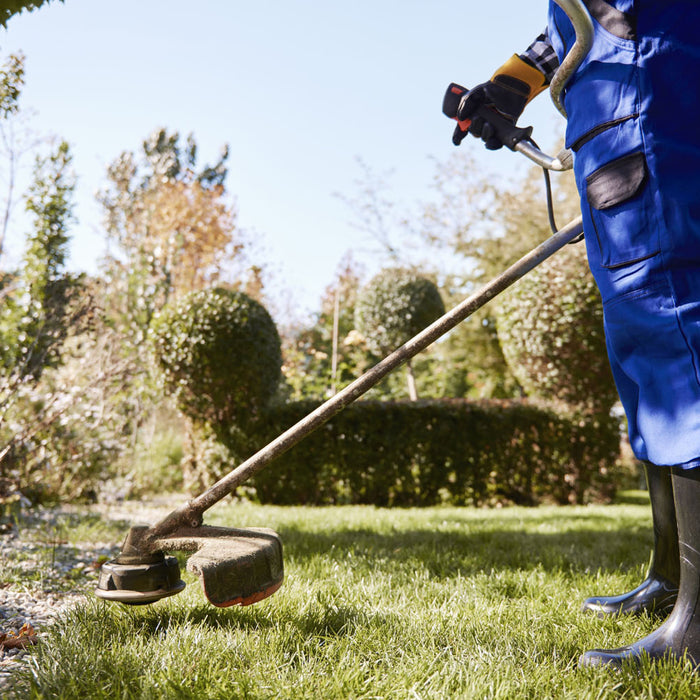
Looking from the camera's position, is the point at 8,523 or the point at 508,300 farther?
the point at 508,300

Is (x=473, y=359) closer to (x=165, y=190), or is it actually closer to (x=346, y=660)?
(x=165, y=190)

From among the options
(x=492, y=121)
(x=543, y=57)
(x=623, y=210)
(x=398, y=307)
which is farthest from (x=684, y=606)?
(x=398, y=307)

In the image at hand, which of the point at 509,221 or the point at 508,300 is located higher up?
the point at 509,221

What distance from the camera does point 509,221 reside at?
524 inches

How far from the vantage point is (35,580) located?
7.94 feet

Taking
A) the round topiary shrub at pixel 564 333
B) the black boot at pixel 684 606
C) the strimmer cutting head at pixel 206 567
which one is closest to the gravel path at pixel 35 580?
the strimmer cutting head at pixel 206 567

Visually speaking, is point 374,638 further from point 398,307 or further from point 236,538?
point 398,307

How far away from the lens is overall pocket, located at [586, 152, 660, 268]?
137 cm

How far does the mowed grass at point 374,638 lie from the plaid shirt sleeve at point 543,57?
172cm

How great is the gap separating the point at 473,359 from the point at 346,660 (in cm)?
1086

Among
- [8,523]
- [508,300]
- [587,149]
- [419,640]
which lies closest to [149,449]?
[8,523]

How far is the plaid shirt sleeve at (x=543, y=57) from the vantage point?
199 centimetres

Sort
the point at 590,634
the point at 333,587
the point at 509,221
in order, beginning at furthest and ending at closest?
the point at 509,221 < the point at 333,587 < the point at 590,634

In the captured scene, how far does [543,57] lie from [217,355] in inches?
169
